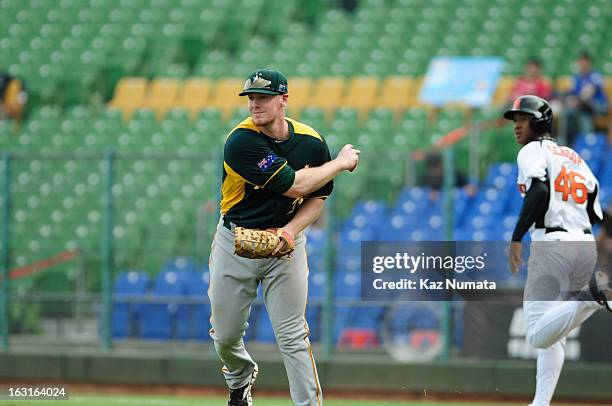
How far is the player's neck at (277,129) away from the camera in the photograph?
21.6 feet

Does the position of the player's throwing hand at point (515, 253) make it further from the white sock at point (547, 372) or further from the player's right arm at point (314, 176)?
the player's right arm at point (314, 176)

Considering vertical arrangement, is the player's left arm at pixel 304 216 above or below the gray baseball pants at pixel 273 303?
above

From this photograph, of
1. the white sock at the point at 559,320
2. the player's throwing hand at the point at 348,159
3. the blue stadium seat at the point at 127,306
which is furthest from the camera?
the blue stadium seat at the point at 127,306

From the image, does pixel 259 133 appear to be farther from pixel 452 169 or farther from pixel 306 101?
pixel 306 101

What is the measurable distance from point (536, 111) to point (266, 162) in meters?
2.27

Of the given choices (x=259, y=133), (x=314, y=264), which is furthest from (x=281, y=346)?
(x=314, y=264)

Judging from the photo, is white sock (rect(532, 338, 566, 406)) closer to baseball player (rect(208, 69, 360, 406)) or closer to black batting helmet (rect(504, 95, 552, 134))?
black batting helmet (rect(504, 95, 552, 134))

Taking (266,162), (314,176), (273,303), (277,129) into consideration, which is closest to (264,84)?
(277,129)

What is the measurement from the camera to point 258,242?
6379 millimetres

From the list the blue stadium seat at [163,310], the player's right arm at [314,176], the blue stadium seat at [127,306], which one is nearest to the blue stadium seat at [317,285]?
the blue stadium seat at [163,310]

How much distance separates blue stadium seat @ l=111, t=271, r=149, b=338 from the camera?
11.7 meters

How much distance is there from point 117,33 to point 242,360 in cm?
1469

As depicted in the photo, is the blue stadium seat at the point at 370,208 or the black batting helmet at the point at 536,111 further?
the blue stadium seat at the point at 370,208

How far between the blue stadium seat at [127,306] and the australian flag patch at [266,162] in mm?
5575
